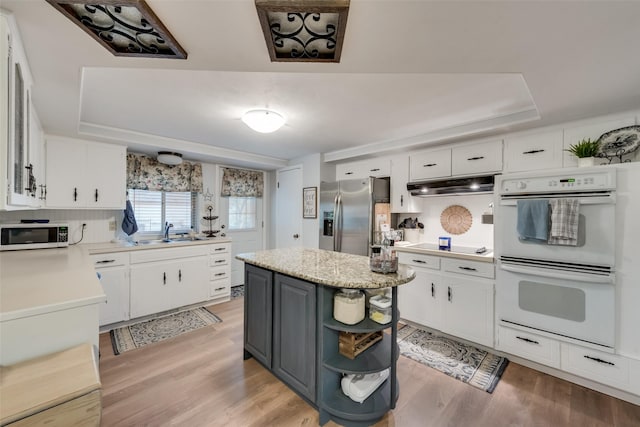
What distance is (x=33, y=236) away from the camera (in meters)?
2.61

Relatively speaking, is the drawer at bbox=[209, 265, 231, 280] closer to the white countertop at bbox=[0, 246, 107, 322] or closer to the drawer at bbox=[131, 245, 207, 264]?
the drawer at bbox=[131, 245, 207, 264]

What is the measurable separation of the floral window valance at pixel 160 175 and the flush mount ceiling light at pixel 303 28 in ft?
10.3

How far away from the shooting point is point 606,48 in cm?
126

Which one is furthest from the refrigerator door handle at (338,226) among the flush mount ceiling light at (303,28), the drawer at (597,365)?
the flush mount ceiling light at (303,28)

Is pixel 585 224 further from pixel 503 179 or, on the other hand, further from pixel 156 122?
pixel 156 122

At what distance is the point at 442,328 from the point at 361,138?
2.31 metres

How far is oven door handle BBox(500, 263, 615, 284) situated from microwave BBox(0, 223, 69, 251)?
14.4ft

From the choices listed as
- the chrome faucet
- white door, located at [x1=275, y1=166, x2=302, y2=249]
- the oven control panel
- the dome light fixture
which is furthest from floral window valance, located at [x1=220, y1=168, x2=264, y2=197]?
the oven control panel

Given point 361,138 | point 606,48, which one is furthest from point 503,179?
point 361,138

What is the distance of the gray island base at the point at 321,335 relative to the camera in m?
1.62

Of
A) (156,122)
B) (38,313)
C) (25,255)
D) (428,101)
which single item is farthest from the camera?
(156,122)

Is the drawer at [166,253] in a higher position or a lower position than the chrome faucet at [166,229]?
lower

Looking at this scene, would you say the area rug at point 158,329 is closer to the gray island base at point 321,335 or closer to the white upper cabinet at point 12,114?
the gray island base at point 321,335

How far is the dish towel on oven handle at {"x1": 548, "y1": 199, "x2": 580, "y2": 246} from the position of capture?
201 centimetres
